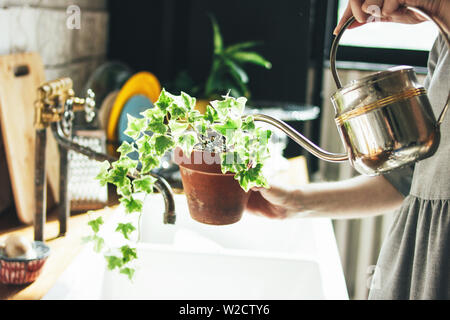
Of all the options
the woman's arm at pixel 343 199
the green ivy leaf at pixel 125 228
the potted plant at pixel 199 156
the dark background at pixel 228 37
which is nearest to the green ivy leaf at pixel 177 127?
the potted plant at pixel 199 156

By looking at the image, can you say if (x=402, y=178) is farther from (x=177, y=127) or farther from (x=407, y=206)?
(x=177, y=127)

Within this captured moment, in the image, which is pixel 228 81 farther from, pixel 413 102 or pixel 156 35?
pixel 413 102

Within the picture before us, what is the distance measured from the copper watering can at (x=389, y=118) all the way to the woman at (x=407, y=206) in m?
0.15

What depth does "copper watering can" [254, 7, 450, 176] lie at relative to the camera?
0.49 metres

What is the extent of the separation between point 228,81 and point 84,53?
1.63 ft

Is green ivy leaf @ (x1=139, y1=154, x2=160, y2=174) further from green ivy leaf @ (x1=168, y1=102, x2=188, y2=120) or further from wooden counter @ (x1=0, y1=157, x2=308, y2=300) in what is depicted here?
wooden counter @ (x1=0, y1=157, x2=308, y2=300)

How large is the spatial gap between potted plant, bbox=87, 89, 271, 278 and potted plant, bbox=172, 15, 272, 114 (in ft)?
3.50

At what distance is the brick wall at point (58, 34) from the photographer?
3.36ft

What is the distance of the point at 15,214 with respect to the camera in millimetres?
1029

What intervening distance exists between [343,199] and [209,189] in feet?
1.35

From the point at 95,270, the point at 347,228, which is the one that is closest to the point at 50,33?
the point at 95,270

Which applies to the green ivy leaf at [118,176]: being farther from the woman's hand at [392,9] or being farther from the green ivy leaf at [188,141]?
the woman's hand at [392,9]

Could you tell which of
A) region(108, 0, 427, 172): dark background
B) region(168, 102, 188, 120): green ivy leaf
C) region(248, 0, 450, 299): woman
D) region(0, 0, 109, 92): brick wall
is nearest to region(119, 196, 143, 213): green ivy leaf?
region(168, 102, 188, 120): green ivy leaf
